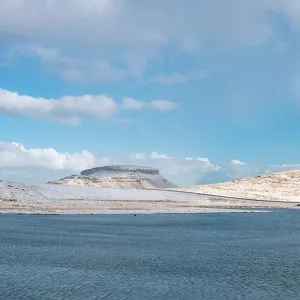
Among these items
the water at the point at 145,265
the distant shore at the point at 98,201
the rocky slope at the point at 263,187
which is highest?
the rocky slope at the point at 263,187

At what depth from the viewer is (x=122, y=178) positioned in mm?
143500

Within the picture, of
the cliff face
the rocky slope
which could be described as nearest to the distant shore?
the rocky slope

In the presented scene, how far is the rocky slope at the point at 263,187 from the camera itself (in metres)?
112

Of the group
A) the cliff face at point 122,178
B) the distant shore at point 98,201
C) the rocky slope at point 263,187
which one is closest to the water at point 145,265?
the distant shore at point 98,201

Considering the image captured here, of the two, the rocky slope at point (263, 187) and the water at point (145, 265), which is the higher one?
the rocky slope at point (263, 187)

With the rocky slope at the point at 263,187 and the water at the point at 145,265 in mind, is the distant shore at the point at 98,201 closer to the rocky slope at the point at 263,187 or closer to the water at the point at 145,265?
the rocky slope at the point at 263,187

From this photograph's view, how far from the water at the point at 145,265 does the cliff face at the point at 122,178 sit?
102m

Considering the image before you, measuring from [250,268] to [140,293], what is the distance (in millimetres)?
7039

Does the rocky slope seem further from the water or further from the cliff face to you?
the water

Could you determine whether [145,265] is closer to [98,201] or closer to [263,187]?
[98,201]

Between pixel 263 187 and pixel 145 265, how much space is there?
354ft

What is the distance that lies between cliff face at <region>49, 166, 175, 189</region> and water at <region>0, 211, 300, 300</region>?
102 m

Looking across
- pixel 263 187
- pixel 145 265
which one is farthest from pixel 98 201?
pixel 263 187

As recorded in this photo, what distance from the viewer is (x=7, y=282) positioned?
55.4 ft
